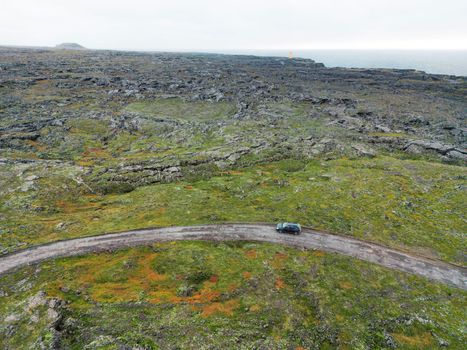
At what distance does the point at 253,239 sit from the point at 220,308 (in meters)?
14.7

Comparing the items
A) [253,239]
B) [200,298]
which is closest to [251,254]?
[253,239]

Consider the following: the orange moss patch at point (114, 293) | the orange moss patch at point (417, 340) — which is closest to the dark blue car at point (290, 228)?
the orange moss patch at point (417, 340)

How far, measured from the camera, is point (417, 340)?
29953mm

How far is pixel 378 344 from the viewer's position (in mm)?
29453

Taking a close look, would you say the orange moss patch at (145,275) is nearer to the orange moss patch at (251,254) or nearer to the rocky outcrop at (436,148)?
the orange moss patch at (251,254)

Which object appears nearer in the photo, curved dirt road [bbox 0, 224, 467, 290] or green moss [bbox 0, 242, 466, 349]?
green moss [bbox 0, 242, 466, 349]

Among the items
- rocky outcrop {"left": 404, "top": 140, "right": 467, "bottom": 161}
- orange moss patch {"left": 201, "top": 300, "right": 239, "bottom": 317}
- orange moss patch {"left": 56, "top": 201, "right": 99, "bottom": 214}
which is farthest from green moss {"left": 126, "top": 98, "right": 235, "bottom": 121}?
orange moss patch {"left": 201, "top": 300, "right": 239, "bottom": 317}

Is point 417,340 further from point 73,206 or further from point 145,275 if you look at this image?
point 73,206

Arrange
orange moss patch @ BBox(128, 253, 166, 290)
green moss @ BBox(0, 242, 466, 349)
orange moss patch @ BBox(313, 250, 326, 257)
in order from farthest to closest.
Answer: orange moss patch @ BBox(313, 250, 326, 257) → orange moss patch @ BBox(128, 253, 166, 290) → green moss @ BBox(0, 242, 466, 349)

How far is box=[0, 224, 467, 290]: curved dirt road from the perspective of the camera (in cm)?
3953

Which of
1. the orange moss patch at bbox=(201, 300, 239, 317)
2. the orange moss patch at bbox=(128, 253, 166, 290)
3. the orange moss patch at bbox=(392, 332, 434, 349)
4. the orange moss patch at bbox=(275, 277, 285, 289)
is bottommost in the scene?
the orange moss patch at bbox=(128, 253, 166, 290)

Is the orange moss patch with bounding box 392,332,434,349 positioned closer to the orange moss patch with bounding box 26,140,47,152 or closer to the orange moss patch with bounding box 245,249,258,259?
the orange moss patch with bounding box 245,249,258,259

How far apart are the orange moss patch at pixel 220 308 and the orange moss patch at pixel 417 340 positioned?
1691 cm

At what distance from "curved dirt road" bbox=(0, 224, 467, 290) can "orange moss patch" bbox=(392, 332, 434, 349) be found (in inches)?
411
